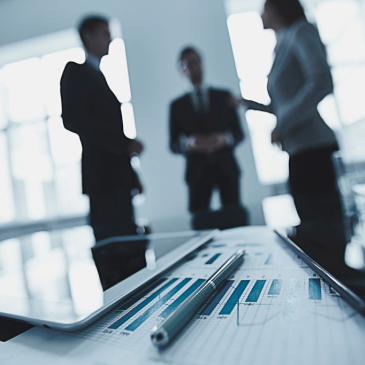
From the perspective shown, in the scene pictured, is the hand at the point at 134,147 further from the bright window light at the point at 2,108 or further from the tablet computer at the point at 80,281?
the bright window light at the point at 2,108

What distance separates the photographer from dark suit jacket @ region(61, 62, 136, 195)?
3.80 feet

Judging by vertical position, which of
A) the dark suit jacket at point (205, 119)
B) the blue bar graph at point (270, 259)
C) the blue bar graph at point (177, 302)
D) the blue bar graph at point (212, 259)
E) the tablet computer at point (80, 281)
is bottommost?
the blue bar graph at point (270, 259)

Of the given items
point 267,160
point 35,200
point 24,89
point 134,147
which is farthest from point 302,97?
point 24,89

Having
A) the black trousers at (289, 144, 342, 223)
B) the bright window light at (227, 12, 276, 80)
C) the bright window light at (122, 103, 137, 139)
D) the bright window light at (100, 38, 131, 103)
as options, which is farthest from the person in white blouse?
the bright window light at (100, 38, 131, 103)

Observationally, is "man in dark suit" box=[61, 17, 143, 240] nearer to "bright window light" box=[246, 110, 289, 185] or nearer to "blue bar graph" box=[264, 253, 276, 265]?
"blue bar graph" box=[264, 253, 276, 265]

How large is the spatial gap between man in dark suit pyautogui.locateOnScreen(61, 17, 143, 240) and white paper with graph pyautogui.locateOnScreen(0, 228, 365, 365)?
892 millimetres

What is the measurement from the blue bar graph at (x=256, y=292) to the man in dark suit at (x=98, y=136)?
0.91m

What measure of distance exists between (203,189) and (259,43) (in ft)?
7.90

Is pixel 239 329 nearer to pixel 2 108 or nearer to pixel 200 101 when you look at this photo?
pixel 200 101

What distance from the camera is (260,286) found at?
0.77 feet

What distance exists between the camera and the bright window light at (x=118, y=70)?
3.01 m

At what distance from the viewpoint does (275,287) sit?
230mm

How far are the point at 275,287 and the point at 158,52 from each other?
3180 mm

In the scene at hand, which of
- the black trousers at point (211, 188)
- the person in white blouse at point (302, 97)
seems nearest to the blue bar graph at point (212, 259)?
the person in white blouse at point (302, 97)
